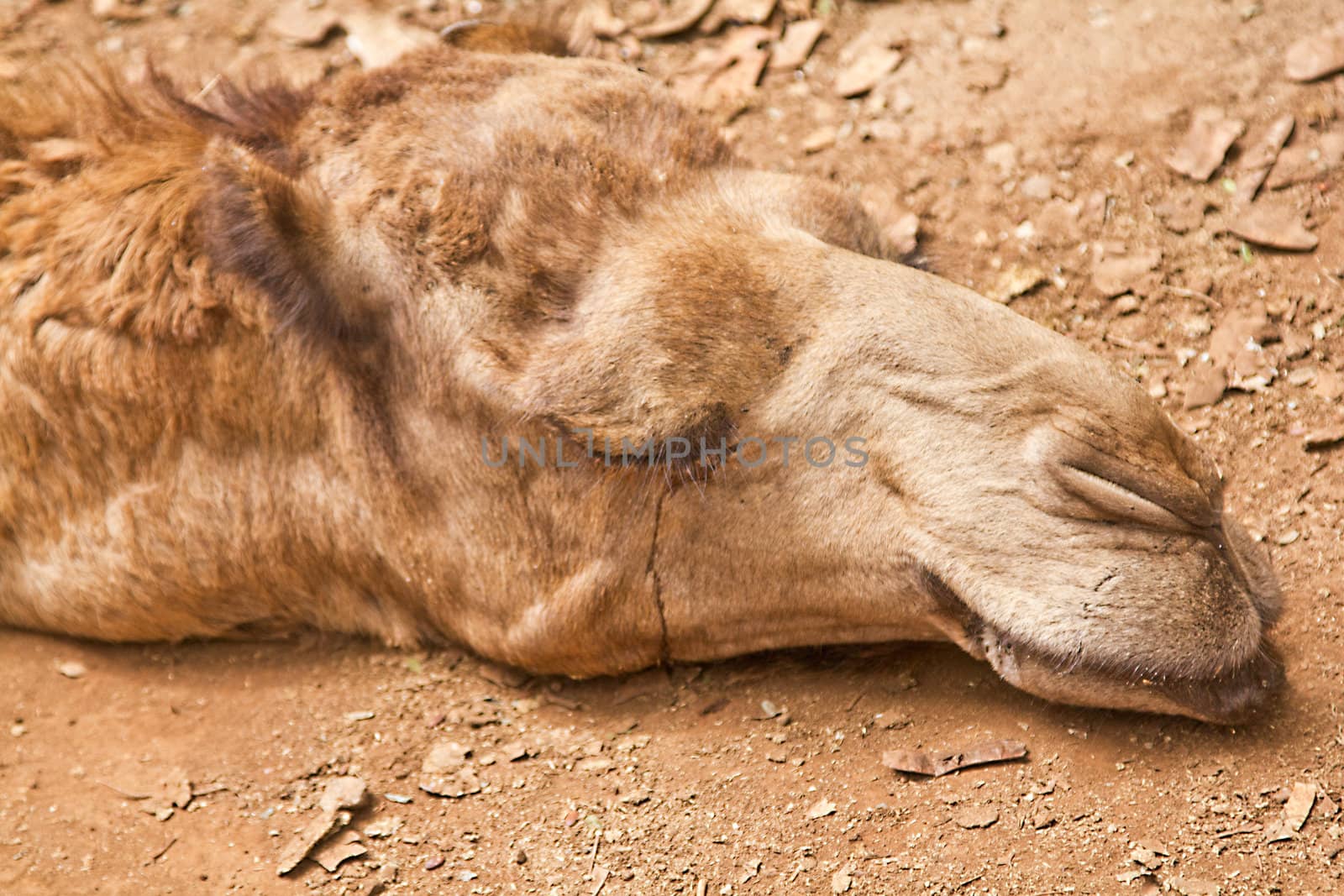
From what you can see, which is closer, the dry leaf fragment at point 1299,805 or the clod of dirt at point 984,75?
the dry leaf fragment at point 1299,805

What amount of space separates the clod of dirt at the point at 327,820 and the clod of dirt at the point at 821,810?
3.90 ft

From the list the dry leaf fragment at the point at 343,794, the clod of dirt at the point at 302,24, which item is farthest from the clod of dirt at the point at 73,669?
the clod of dirt at the point at 302,24

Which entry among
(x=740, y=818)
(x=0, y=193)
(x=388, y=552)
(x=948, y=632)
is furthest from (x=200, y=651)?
(x=948, y=632)

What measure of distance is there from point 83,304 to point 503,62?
1.31 metres

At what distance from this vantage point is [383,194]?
128 inches

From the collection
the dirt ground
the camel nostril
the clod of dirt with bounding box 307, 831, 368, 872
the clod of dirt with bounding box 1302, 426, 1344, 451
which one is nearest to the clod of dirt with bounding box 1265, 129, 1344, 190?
the dirt ground

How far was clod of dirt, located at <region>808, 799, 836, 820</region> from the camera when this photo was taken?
311cm

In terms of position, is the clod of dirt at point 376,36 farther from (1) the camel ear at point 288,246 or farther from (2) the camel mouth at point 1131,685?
(2) the camel mouth at point 1131,685

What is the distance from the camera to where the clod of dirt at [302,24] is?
5660 millimetres

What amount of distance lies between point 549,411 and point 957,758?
4.35 ft

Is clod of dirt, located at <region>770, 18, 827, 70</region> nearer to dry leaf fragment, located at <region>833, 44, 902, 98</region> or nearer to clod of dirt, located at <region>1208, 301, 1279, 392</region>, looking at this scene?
dry leaf fragment, located at <region>833, 44, 902, 98</region>

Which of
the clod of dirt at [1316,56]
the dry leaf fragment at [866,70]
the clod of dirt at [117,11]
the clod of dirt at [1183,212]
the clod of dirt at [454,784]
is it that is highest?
the clod of dirt at [1316,56]

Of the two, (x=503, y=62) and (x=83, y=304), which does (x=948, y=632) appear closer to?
(x=503, y=62)

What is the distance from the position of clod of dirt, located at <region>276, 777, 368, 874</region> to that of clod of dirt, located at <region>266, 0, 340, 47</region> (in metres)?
3.58
